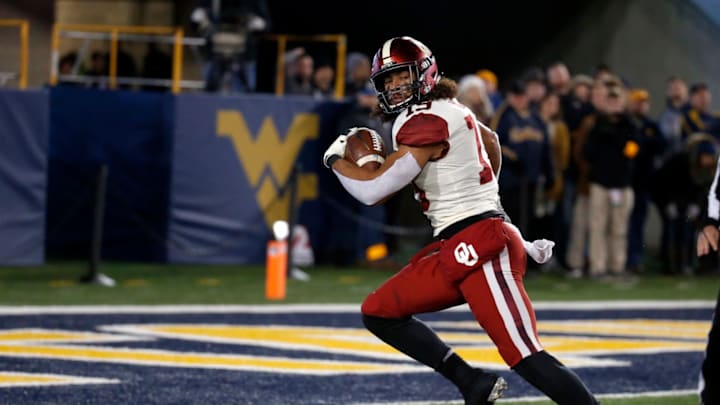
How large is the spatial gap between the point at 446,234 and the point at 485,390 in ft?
2.09

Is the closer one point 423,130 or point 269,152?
point 423,130

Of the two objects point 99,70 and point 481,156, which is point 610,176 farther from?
point 481,156

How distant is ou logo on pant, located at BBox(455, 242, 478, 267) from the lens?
18.3 feet

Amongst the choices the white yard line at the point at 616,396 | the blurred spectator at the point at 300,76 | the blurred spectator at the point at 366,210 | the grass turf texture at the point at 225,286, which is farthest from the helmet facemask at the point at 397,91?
the blurred spectator at the point at 300,76

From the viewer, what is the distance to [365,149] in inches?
228

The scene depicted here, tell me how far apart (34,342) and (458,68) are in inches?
475

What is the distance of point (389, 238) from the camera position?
15039mm

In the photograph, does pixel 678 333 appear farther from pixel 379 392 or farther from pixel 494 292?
pixel 494 292

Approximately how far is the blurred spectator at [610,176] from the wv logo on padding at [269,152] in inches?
114

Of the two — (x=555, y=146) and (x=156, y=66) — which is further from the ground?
(x=156, y=66)

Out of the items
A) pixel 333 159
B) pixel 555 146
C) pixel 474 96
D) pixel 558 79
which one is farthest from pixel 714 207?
pixel 558 79


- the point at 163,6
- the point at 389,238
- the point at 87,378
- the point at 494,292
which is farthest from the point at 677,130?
the point at 494,292

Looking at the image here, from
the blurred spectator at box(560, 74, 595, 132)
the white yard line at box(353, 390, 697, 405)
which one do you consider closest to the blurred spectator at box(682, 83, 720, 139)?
the blurred spectator at box(560, 74, 595, 132)

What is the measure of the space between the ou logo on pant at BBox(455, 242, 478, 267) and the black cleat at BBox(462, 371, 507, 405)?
482 mm
